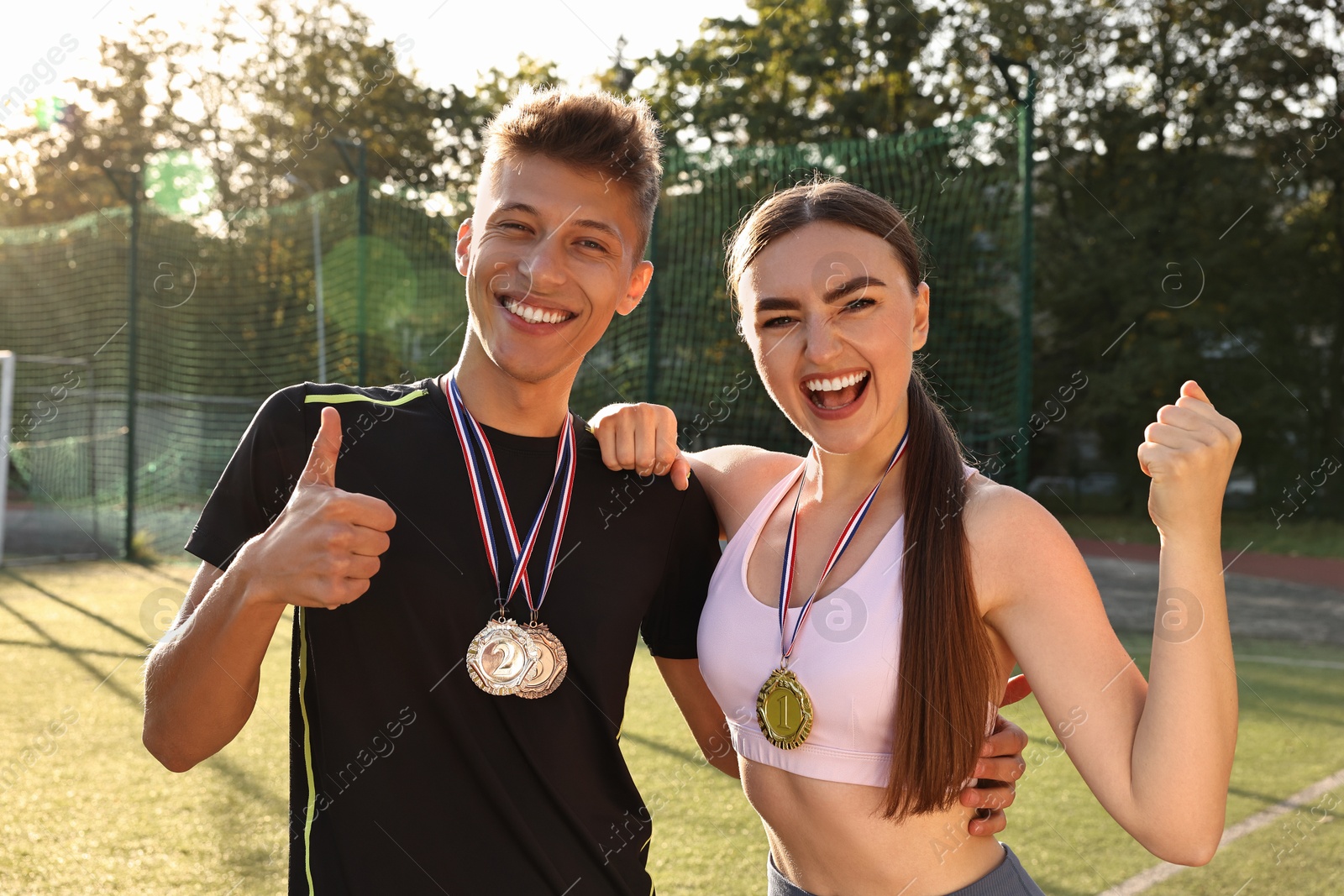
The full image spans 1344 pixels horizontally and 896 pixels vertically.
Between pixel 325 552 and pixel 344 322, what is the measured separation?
1323cm

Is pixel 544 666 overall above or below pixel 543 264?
below

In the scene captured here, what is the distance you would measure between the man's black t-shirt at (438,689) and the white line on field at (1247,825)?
2.73 m

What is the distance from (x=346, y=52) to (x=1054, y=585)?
29.0m

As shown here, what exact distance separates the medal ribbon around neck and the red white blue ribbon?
1.63 ft

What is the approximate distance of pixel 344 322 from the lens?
14359 millimetres

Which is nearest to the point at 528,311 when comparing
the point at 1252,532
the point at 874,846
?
the point at 874,846

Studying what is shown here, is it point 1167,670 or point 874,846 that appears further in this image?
point 874,846

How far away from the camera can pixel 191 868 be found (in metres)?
4.42

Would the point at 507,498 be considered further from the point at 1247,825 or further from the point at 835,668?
the point at 1247,825

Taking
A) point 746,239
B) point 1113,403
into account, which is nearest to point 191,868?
point 746,239

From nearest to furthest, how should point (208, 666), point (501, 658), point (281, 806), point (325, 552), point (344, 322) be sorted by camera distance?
point (325, 552), point (208, 666), point (501, 658), point (281, 806), point (344, 322)

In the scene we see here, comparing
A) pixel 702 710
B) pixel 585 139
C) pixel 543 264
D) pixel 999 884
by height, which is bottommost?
pixel 999 884

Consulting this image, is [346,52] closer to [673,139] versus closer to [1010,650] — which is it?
[673,139]

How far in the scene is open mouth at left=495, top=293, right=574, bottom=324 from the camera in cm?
239
